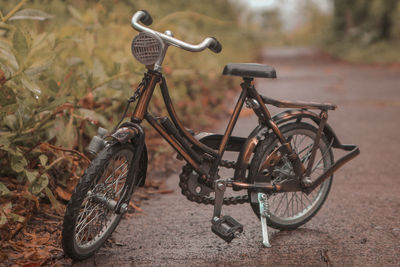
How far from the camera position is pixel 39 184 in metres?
2.74

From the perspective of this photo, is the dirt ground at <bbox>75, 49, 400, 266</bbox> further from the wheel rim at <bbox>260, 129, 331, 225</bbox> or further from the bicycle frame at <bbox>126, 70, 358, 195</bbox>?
the bicycle frame at <bbox>126, 70, 358, 195</bbox>

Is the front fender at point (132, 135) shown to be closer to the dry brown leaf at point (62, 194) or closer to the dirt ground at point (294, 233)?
the dirt ground at point (294, 233)

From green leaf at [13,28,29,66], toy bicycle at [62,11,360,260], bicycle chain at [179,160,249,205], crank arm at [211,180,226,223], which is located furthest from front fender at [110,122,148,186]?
green leaf at [13,28,29,66]

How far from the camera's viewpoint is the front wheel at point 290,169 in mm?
2795

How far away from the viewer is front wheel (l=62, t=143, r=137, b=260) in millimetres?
2328

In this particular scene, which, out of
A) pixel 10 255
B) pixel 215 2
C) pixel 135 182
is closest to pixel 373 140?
pixel 135 182

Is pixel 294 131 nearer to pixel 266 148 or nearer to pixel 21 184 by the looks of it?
pixel 266 148

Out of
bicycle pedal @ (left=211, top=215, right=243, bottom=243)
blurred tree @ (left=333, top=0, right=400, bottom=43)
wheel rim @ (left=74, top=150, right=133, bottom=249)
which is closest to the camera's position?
wheel rim @ (left=74, top=150, right=133, bottom=249)

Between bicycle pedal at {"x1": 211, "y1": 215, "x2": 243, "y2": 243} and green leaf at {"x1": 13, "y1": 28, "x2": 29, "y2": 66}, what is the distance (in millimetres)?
1434

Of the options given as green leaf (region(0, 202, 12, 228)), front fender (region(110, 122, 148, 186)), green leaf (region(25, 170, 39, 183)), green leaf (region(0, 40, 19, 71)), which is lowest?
green leaf (region(0, 202, 12, 228))

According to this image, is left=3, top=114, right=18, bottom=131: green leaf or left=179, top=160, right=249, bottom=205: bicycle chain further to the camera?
left=3, top=114, right=18, bottom=131: green leaf

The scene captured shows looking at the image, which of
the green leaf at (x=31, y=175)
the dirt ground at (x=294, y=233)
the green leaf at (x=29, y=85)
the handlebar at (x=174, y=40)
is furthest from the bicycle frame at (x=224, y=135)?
the green leaf at (x=31, y=175)

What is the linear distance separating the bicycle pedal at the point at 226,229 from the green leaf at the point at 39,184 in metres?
0.96

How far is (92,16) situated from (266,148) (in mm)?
2251
